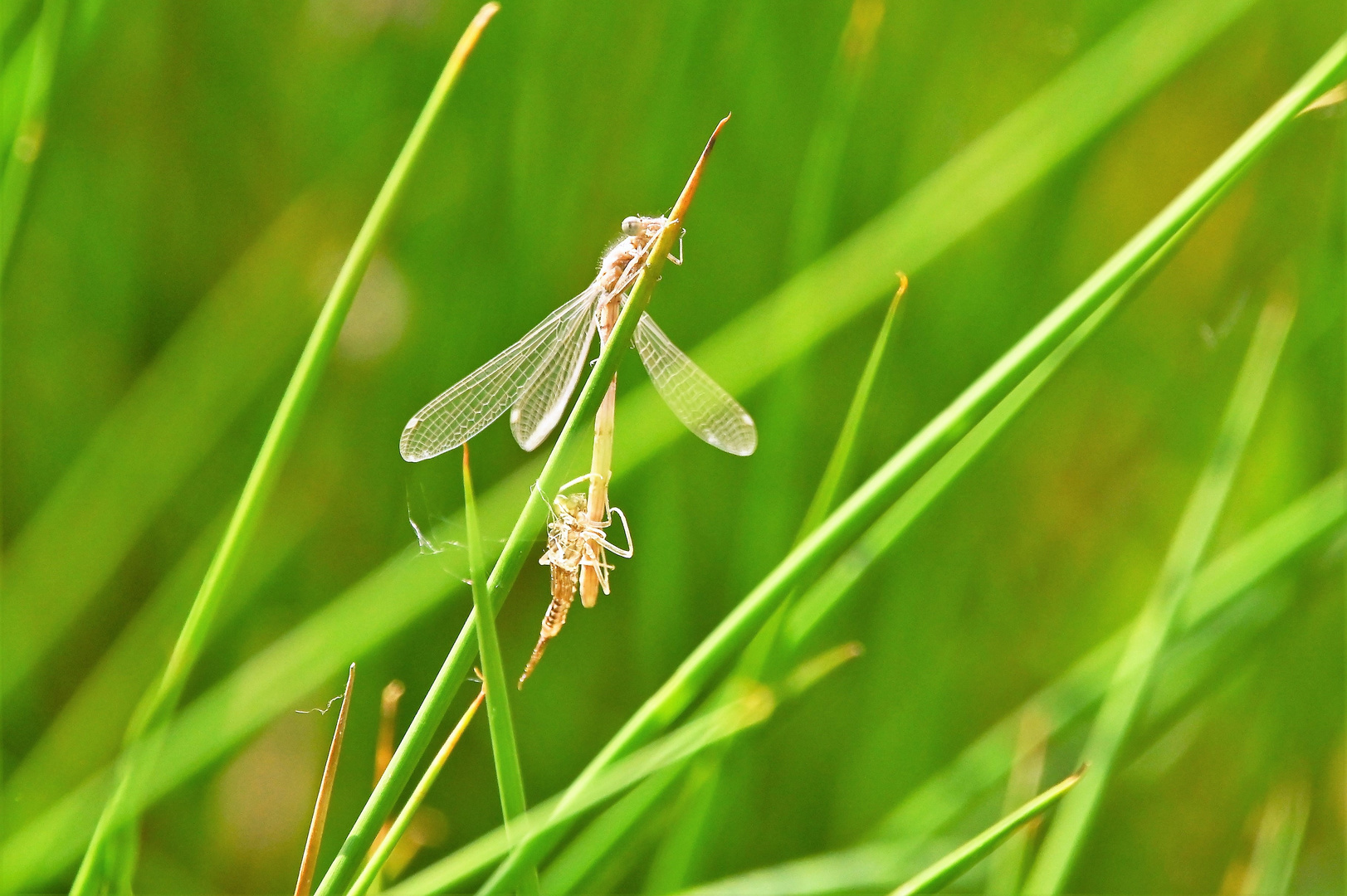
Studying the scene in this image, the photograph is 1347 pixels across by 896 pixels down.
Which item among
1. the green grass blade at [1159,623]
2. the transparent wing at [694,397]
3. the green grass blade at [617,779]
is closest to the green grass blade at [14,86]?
the transparent wing at [694,397]

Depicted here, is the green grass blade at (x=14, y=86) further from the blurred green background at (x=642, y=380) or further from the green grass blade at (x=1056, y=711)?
the green grass blade at (x=1056, y=711)

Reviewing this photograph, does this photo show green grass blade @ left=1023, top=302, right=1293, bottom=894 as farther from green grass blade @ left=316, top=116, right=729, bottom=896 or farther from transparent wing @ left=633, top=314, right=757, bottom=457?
green grass blade @ left=316, top=116, right=729, bottom=896

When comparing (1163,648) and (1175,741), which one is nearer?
(1163,648)

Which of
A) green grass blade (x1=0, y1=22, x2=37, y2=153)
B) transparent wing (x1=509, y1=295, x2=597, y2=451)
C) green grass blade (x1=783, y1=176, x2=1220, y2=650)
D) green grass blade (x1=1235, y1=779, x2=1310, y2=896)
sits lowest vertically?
green grass blade (x1=1235, y1=779, x2=1310, y2=896)

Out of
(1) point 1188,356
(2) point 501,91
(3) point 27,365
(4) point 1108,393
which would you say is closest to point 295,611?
(3) point 27,365

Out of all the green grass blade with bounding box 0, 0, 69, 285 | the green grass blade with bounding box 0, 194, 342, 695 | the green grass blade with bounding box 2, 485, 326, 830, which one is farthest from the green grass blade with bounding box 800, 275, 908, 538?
the green grass blade with bounding box 0, 194, 342, 695

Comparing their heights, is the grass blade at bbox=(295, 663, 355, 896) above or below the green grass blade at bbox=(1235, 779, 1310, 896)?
above

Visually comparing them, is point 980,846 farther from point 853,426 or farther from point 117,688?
point 117,688

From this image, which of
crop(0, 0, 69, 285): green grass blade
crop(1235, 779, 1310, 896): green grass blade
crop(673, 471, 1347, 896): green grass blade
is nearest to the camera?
crop(0, 0, 69, 285): green grass blade

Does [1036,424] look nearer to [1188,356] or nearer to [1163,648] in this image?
[1188,356]
